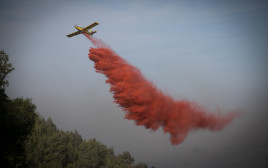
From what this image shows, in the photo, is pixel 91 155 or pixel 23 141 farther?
pixel 91 155

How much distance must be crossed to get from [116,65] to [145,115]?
8072mm

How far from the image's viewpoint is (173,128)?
33750mm

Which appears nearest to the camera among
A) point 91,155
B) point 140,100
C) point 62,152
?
point 140,100

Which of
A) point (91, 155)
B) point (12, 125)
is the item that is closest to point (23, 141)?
point (12, 125)

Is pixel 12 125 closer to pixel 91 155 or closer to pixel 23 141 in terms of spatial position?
pixel 23 141

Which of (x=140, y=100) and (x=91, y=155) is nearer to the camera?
(x=140, y=100)

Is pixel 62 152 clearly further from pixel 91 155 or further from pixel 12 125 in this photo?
pixel 12 125

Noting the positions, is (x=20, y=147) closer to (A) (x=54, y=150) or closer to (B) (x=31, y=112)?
(B) (x=31, y=112)

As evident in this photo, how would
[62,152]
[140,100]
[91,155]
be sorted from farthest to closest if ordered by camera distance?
[91,155] < [62,152] < [140,100]

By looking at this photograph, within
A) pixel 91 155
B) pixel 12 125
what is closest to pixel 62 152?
pixel 91 155

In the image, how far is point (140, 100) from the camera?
32.0 m

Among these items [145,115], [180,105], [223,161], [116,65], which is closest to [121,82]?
[116,65]

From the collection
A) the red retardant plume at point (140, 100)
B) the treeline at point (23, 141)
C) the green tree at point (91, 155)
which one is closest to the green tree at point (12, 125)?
the treeline at point (23, 141)

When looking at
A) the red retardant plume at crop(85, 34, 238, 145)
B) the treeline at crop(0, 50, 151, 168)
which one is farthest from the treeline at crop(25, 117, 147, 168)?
the red retardant plume at crop(85, 34, 238, 145)
